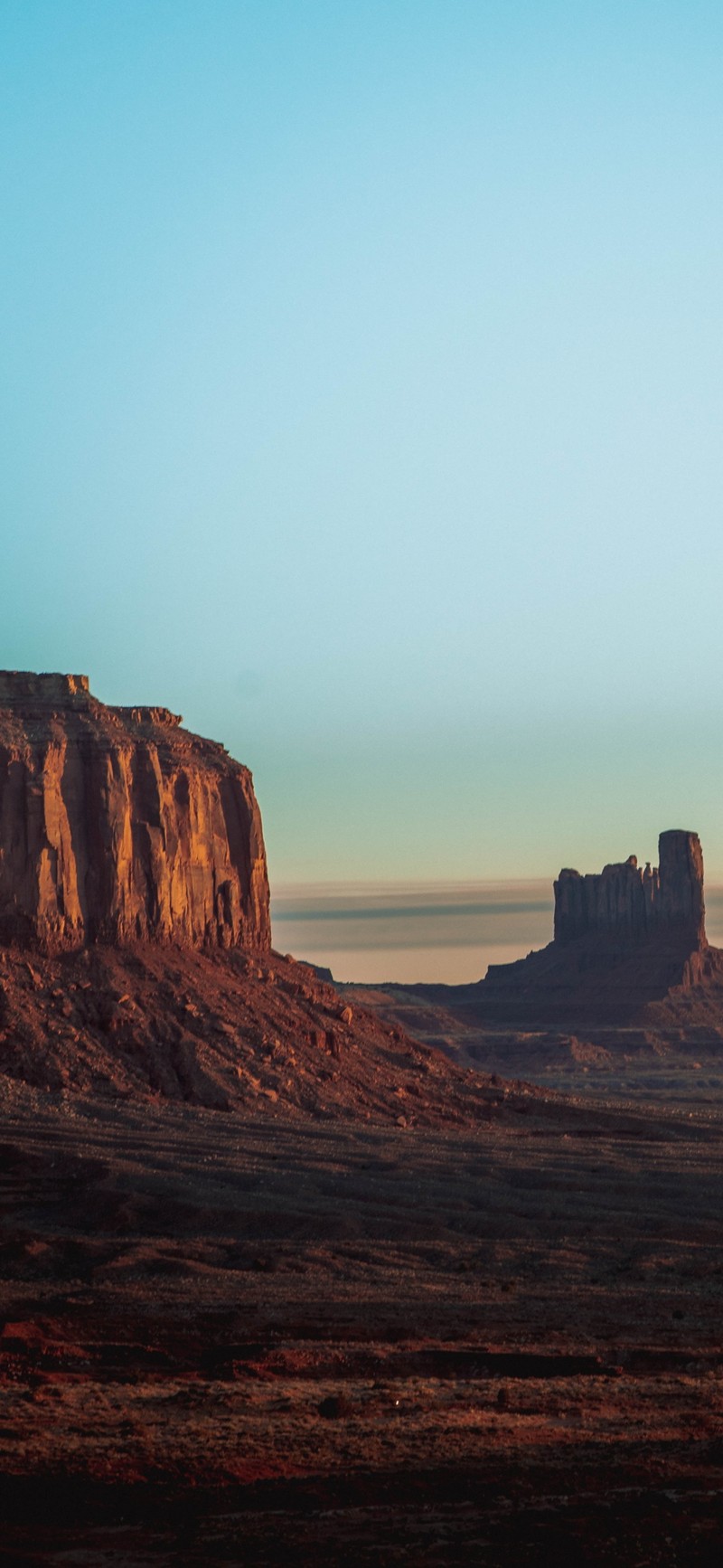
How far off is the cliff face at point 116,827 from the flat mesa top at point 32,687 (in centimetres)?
6

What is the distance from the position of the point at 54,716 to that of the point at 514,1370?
186 feet

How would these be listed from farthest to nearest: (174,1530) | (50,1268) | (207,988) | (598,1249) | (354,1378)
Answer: (207,988)
(598,1249)
(50,1268)
(354,1378)
(174,1530)

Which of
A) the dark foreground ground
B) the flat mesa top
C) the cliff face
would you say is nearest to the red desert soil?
the dark foreground ground

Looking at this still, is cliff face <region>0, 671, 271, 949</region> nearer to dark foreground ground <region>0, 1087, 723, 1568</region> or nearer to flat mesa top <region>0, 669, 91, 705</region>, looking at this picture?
flat mesa top <region>0, 669, 91, 705</region>

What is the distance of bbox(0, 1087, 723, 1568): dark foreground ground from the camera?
21.6 metres

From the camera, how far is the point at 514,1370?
3347cm

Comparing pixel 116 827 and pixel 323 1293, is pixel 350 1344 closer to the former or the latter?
pixel 323 1293

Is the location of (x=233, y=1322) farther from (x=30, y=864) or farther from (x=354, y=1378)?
(x=30, y=864)

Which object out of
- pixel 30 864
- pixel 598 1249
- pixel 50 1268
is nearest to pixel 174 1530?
pixel 50 1268

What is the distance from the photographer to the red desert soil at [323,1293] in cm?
2205

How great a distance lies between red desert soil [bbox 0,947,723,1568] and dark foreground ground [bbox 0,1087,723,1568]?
101 mm

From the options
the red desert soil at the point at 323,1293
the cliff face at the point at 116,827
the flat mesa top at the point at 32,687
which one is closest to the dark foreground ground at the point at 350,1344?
the red desert soil at the point at 323,1293

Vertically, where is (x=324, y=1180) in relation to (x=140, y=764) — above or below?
below

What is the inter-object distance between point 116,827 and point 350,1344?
4973 cm
